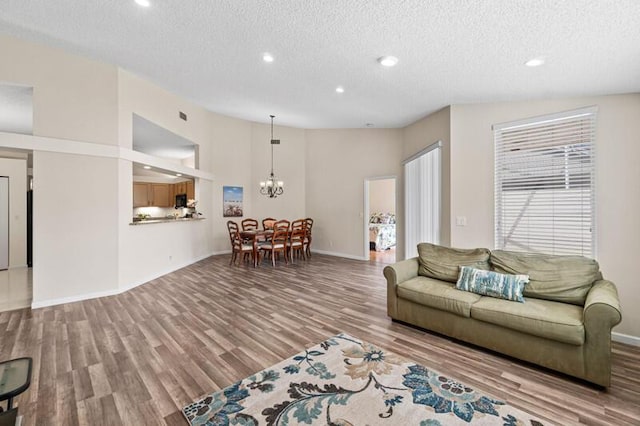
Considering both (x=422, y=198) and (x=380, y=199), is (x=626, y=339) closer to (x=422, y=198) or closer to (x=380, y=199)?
(x=422, y=198)

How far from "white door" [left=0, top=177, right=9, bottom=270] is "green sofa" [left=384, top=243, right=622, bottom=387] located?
7963 millimetres

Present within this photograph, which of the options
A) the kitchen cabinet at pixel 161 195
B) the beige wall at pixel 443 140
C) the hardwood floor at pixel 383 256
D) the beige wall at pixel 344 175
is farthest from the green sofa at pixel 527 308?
the kitchen cabinet at pixel 161 195

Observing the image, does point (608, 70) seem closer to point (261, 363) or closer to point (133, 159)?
point (261, 363)

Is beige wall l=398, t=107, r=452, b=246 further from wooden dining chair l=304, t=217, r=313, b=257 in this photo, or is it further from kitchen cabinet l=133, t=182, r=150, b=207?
kitchen cabinet l=133, t=182, r=150, b=207

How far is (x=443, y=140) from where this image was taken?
4539mm

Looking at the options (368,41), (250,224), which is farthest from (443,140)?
(250,224)

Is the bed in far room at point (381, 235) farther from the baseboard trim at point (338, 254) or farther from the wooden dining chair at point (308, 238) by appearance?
the wooden dining chair at point (308, 238)

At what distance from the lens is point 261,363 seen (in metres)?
2.38

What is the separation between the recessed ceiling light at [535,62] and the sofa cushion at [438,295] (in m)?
2.51

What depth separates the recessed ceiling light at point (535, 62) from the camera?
2808mm

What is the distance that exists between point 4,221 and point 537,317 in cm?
932

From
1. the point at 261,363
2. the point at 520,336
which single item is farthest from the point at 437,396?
the point at 261,363

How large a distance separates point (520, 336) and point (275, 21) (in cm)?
373

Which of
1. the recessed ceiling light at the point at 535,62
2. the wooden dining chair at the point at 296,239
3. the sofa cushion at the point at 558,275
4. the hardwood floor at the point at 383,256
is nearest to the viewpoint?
the sofa cushion at the point at 558,275
